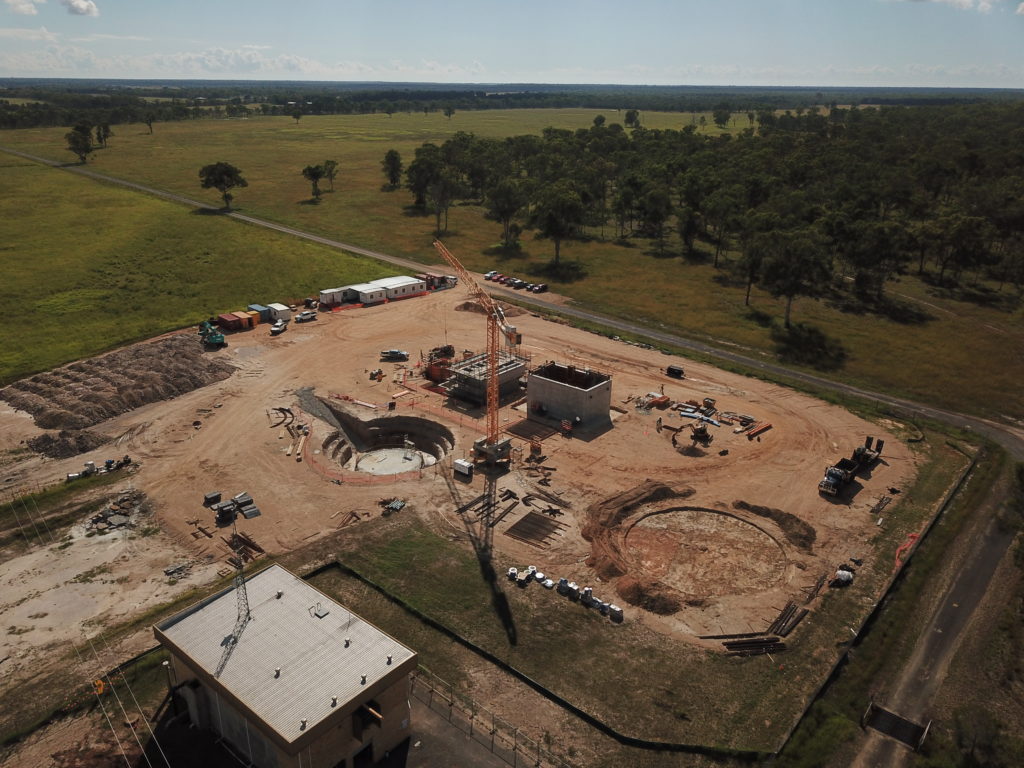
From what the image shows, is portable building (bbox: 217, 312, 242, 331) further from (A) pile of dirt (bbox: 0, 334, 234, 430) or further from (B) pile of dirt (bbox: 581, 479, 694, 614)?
(B) pile of dirt (bbox: 581, 479, 694, 614)

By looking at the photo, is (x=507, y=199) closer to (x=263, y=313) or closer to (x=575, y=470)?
(x=263, y=313)

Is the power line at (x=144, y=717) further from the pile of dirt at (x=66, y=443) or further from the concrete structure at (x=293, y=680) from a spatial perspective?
the pile of dirt at (x=66, y=443)

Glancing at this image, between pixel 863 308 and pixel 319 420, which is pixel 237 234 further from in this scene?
pixel 863 308

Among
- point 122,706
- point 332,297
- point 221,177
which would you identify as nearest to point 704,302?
point 332,297

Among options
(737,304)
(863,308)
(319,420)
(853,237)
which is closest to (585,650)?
(319,420)

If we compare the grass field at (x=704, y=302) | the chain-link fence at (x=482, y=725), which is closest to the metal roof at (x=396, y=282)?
the grass field at (x=704, y=302)

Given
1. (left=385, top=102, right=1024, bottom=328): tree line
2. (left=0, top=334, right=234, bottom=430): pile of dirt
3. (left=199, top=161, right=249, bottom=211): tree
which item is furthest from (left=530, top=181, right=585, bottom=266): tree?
(left=199, top=161, right=249, bottom=211): tree
